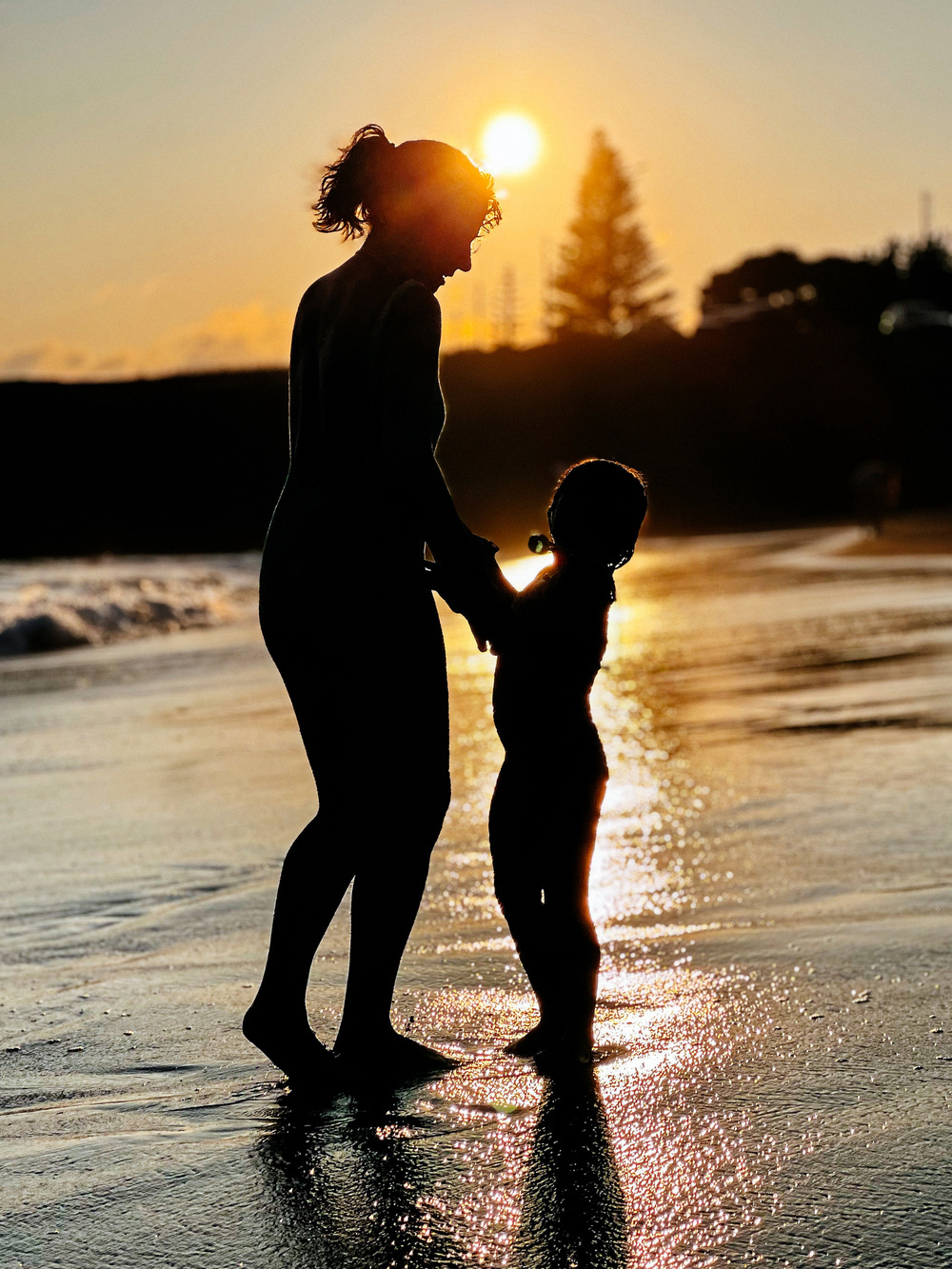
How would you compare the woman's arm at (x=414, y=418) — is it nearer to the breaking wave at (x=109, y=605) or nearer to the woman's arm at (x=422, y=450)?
the woman's arm at (x=422, y=450)

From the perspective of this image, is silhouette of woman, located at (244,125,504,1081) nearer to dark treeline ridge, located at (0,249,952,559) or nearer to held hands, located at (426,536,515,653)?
held hands, located at (426,536,515,653)

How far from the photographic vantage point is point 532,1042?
3.39m

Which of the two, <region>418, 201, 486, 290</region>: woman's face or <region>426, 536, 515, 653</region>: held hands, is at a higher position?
<region>418, 201, 486, 290</region>: woman's face

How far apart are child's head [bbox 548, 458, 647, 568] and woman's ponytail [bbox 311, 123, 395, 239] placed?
0.72 meters

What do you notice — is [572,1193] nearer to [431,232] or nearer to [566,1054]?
[566,1054]

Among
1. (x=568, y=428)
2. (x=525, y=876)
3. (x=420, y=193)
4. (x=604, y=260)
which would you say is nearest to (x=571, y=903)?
(x=525, y=876)

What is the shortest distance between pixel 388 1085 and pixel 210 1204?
63cm

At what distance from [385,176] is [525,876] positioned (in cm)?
151

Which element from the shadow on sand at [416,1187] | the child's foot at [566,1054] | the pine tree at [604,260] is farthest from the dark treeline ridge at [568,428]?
the shadow on sand at [416,1187]

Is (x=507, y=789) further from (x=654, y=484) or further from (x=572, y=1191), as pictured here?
(x=654, y=484)

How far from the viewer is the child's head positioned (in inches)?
135

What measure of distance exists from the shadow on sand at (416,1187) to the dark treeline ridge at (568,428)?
54.8 meters

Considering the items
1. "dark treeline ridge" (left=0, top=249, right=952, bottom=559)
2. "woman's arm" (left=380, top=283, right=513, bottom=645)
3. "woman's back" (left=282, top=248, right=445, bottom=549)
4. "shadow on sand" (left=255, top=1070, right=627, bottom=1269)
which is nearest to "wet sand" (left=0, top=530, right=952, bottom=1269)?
"shadow on sand" (left=255, top=1070, right=627, bottom=1269)

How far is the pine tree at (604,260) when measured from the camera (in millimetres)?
87750
